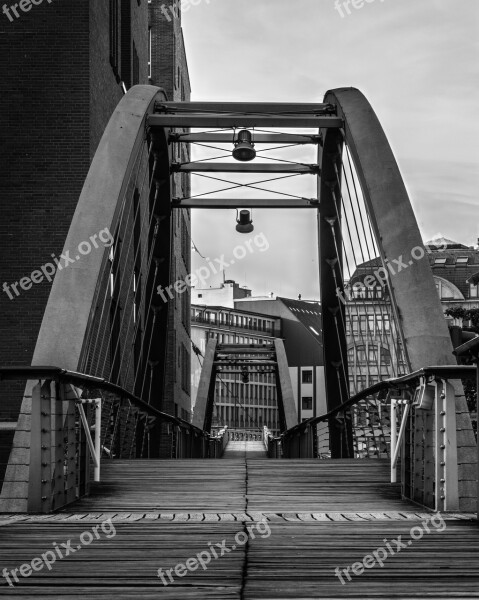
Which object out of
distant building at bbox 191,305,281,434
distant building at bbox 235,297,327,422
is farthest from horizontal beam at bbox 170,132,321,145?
distant building at bbox 235,297,327,422

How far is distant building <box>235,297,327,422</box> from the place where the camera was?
398 feet

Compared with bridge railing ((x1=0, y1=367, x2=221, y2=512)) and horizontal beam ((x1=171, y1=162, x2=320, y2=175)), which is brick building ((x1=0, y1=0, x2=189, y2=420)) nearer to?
horizontal beam ((x1=171, y1=162, x2=320, y2=175))

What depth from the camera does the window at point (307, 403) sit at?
12119 centimetres

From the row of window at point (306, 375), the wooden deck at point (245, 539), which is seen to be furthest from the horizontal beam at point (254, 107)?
the row of window at point (306, 375)

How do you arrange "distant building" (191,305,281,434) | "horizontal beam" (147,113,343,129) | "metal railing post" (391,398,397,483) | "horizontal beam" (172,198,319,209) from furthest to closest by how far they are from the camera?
"distant building" (191,305,281,434) < "horizontal beam" (172,198,319,209) < "horizontal beam" (147,113,343,129) < "metal railing post" (391,398,397,483)

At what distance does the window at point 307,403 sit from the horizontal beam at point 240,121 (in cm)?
10511

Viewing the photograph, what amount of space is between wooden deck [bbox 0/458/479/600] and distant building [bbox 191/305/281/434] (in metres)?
96.8

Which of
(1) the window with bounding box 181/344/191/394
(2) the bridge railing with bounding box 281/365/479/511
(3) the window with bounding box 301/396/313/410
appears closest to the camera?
(2) the bridge railing with bounding box 281/365/479/511

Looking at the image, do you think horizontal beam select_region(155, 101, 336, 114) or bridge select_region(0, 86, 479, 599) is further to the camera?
horizontal beam select_region(155, 101, 336, 114)

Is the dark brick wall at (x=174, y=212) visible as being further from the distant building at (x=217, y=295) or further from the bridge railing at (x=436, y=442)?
the distant building at (x=217, y=295)

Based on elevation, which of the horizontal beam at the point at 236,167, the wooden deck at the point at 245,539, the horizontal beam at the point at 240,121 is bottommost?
the wooden deck at the point at 245,539

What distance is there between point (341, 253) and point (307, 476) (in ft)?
39.7

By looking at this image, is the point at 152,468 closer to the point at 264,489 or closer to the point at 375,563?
the point at 264,489

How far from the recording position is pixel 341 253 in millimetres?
21297
